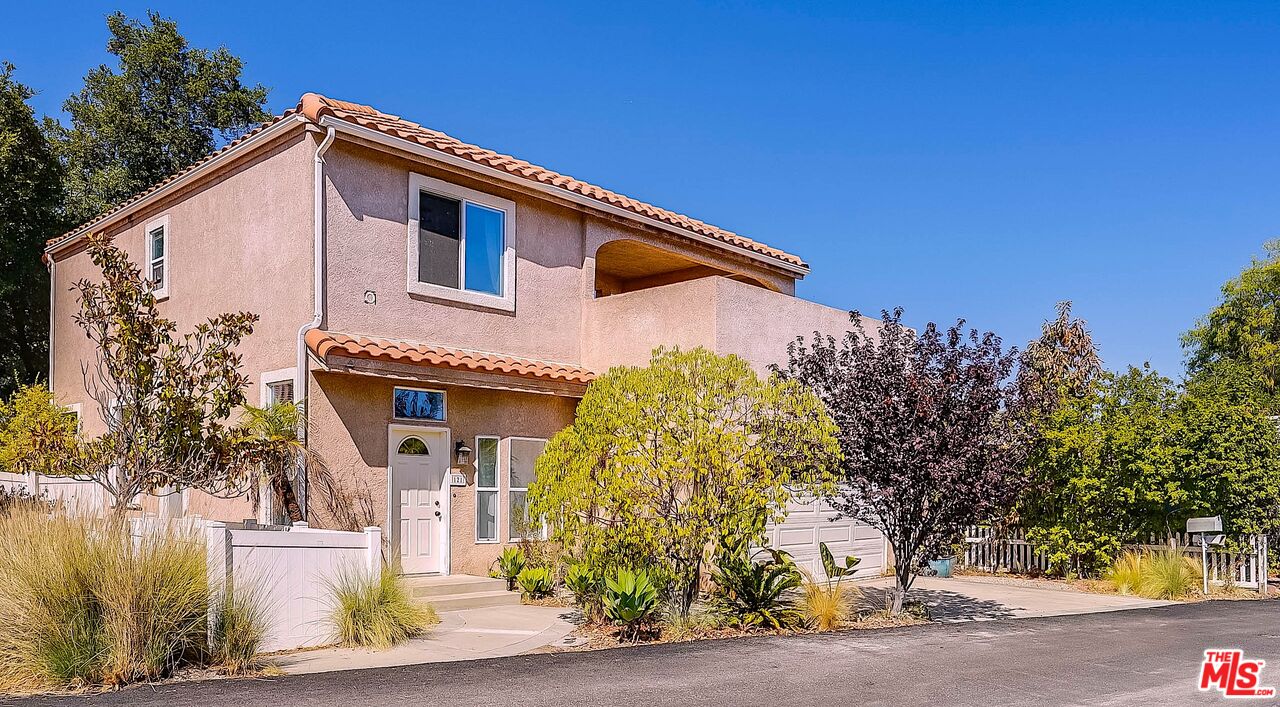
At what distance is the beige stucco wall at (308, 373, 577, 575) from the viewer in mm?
13336

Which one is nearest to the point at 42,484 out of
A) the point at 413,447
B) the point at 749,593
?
the point at 413,447

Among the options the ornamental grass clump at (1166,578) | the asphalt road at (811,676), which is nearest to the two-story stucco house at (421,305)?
the ornamental grass clump at (1166,578)

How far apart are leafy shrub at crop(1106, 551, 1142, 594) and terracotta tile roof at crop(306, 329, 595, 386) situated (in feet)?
30.6

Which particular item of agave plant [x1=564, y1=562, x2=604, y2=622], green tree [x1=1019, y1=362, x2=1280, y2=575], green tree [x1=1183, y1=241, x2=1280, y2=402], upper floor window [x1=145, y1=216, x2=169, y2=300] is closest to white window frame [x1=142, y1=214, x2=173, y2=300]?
upper floor window [x1=145, y1=216, x2=169, y2=300]

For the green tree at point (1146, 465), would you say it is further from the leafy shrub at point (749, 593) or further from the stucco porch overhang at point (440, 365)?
the stucco porch overhang at point (440, 365)

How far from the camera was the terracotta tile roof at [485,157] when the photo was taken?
13680 mm

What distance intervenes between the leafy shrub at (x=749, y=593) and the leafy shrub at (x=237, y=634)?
5.28m

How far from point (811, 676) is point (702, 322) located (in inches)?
272

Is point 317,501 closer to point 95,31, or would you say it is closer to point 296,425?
point 296,425

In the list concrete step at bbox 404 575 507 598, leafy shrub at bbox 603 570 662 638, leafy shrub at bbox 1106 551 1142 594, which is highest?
leafy shrub at bbox 603 570 662 638

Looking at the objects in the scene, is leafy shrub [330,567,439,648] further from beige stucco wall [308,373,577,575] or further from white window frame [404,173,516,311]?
white window frame [404,173,516,311]

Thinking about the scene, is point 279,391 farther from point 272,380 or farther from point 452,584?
point 452,584

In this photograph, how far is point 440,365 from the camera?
13.8 meters

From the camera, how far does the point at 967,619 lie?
13.5 m
